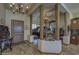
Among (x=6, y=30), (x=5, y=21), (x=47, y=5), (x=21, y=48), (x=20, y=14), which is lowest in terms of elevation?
(x=21, y=48)

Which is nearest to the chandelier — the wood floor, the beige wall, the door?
the beige wall

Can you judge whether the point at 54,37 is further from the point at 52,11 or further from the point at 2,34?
the point at 2,34

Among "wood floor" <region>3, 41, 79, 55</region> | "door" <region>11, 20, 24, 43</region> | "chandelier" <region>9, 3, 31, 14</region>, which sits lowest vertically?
"wood floor" <region>3, 41, 79, 55</region>

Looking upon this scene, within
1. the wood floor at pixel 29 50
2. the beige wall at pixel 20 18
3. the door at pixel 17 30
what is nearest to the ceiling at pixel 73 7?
the wood floor at pixel 29 50

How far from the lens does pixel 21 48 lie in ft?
6.40

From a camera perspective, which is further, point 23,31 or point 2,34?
point 23,31

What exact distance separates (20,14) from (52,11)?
1.82 feet

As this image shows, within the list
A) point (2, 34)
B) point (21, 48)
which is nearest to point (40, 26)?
point (21, 48)

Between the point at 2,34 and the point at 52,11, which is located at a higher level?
the point at 52,11

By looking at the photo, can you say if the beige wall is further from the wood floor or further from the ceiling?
the ceiling

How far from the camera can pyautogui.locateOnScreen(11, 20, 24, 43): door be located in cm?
197

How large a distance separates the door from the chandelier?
19cm

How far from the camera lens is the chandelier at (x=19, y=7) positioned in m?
1.94

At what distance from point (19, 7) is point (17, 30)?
0.40 metres
